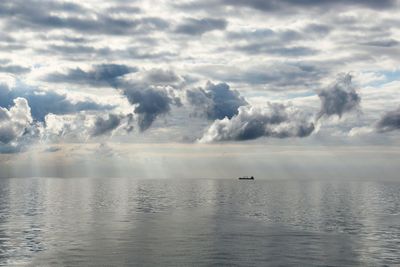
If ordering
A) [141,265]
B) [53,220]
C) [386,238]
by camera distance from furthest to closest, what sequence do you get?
[53,220]
[386,238]
[141,265]

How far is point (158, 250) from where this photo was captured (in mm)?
74125

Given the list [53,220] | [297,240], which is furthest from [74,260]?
[53,220]

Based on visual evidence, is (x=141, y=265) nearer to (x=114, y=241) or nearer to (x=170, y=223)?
(x=114, y=241)

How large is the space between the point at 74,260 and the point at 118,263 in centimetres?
638

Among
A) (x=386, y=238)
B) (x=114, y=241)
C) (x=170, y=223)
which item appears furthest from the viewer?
(x=170, y=223)

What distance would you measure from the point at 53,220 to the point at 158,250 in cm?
5049

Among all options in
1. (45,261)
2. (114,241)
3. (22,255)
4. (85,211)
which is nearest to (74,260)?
(45,261)

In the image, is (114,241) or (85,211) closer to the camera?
(114,241)

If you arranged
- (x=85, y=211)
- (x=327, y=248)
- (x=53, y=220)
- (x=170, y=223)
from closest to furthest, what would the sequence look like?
(x=327, y=248) < (x=170, y=223) < (x=53, y=220) < (x=85, y=211)

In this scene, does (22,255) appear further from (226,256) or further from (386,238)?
(386,238)

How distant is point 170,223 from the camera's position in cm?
10950

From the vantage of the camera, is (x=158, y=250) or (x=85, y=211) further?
(x=85, y=211)

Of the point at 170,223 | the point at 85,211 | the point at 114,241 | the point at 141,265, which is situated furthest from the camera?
the point at 85,211

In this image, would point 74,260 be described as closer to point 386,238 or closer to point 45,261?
point 45,261
